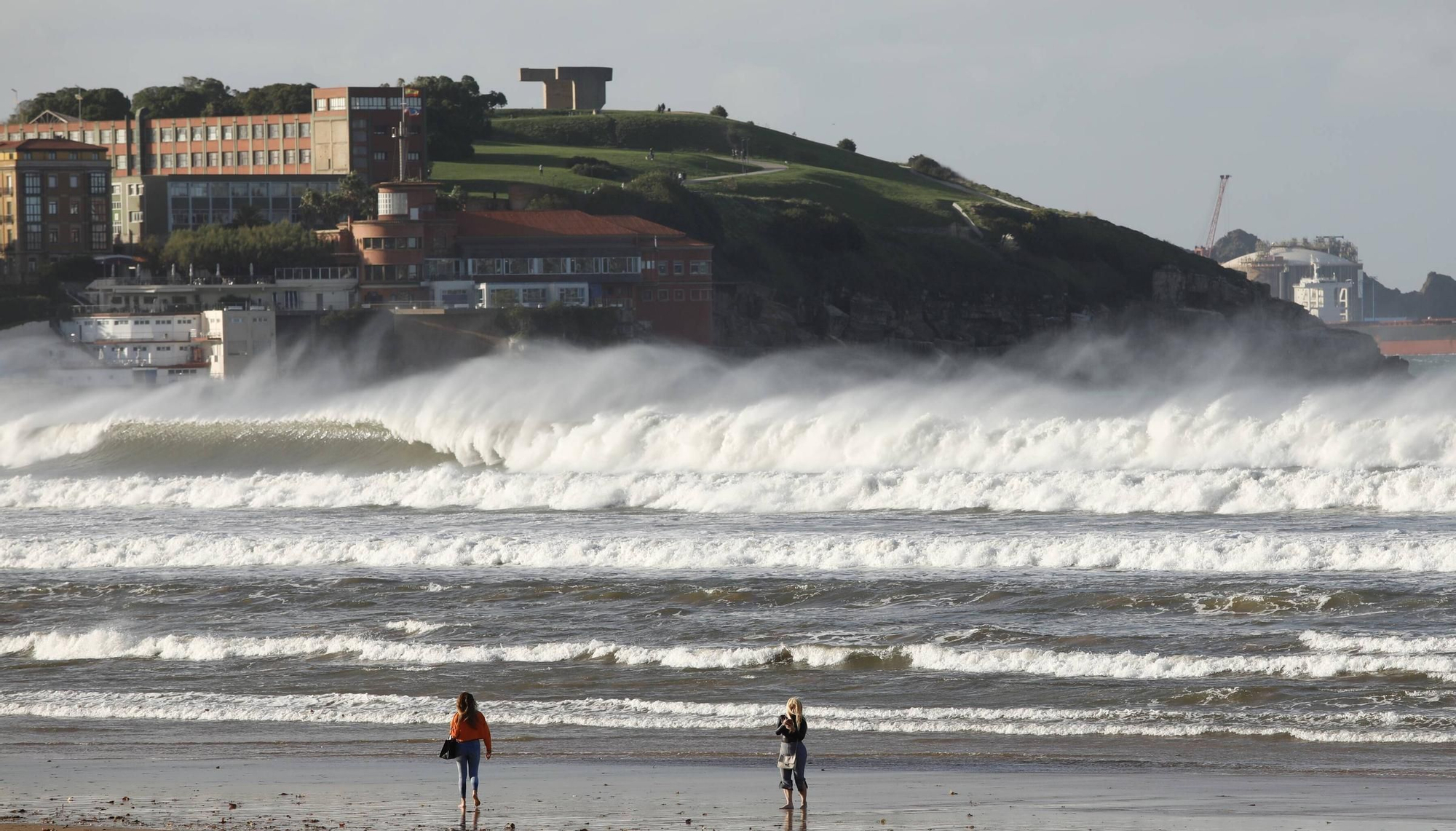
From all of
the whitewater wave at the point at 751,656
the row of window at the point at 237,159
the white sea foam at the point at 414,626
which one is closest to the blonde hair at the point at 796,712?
the whitewater wave at the point at 751,656

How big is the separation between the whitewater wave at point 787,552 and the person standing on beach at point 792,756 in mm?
9297

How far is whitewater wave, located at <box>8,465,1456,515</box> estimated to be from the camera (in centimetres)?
3238

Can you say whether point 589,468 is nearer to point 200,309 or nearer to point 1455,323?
point 200,309

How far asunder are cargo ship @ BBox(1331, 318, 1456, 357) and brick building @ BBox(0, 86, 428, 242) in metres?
111

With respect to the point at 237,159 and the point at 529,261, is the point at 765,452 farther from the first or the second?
the point at 237,159

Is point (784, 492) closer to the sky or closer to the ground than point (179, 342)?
closer to the ground

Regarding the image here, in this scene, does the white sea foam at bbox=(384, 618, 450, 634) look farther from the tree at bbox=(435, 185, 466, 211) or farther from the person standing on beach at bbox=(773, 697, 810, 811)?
the tree at bbox=(435, 185, 466, 211)

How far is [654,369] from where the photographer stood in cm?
7300

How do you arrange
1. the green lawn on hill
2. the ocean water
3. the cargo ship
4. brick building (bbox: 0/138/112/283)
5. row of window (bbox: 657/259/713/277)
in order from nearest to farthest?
1. the ocean water
2. brick building (bbox: 0/138/112/283)
3. row of window (bbox: 657/259/713/277)
4. the green lawn on hill
5. the cargo ship

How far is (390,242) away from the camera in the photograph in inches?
3649

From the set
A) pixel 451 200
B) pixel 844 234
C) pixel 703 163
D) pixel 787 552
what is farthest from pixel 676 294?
pixel 787 552

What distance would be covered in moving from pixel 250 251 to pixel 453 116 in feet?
105

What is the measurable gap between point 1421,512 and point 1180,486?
13.3 feet

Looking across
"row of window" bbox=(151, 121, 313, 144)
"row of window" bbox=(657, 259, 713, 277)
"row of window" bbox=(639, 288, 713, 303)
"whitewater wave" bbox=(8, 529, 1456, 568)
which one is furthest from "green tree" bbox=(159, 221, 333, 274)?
"whitewater wave" bbox=(8, 529, 1456, 568)
